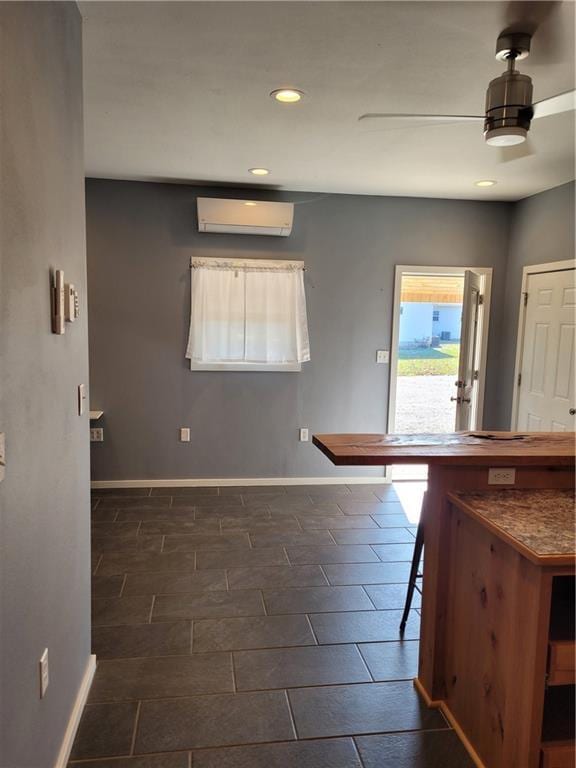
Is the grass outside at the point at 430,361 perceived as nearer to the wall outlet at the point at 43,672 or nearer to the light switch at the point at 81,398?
the light switch at the point at 81,398


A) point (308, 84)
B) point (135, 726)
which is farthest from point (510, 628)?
point (308, 84)

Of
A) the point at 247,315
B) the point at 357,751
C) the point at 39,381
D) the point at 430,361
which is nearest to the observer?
the point at 39,381

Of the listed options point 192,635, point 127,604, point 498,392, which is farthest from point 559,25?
point 498,392

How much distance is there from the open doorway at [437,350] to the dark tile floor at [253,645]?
1360mm

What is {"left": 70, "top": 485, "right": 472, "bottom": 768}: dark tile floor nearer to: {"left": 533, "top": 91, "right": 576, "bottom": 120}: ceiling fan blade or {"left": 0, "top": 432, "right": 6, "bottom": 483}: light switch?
{"left": 0, "top": 432, "right": 6, "bottom": 483}: light switch

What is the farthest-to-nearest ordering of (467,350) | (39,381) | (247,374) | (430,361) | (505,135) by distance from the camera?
(430,361), (247,374), (467,350), (505,135), (39,381)

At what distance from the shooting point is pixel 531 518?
172 centimetres

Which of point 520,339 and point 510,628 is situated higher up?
point 520,339

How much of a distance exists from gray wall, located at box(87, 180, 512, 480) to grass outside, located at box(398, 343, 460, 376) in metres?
2.14

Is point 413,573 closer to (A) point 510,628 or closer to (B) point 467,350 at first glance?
(A) point 510,628

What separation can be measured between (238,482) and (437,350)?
362cm

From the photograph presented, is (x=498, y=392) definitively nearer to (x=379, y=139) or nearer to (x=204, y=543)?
(x=379, y=139)

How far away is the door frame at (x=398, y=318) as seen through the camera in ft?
15.8

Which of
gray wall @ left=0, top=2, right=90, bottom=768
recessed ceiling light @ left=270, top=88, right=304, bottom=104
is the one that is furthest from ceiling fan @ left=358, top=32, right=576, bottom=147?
gray wall @ left=0, top=2, right=90, bottom=768
